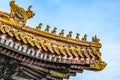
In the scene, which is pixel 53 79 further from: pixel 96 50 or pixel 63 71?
pixel 96 50

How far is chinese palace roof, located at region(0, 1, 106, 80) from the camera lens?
9780 millimetres

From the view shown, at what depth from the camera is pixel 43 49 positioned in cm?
1037

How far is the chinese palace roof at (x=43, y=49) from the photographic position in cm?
978

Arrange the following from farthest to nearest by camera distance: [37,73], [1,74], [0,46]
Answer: [37,73], [1,74], [0,46]

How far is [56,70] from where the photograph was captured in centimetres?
1070

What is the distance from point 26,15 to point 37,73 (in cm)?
212

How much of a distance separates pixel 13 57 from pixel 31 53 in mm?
673

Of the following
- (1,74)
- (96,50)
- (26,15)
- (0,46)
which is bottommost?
(1,74)

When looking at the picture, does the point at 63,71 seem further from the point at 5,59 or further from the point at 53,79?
the point at 5,59

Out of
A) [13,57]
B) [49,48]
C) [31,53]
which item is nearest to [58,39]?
[49,48]

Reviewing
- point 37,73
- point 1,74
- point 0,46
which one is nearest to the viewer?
point 0,46

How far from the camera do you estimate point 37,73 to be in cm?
1059

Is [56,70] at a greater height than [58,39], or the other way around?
[58,39]

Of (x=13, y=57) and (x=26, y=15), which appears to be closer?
(x=13, y=57)
